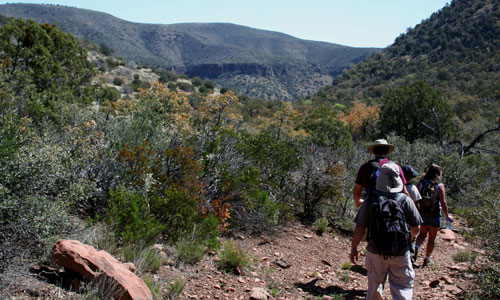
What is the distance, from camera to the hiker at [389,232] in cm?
327

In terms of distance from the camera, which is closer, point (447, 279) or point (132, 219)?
point (132, 219)

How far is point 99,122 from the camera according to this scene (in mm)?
8320

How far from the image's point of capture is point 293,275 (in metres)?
5.26

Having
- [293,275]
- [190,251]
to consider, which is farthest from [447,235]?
[190,251]

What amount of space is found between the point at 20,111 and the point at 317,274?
7415 millimetres

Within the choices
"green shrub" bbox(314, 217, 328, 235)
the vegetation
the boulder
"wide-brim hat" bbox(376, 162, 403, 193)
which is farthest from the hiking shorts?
the boulder

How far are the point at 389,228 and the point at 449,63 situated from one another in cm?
5383

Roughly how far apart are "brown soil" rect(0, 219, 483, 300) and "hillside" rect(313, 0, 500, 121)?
30.2m

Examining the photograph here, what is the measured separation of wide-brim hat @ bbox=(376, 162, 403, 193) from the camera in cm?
345

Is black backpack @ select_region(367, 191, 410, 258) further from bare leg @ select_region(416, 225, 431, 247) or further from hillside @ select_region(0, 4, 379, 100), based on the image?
hillside @ select_region(0, 4, 379, 100)

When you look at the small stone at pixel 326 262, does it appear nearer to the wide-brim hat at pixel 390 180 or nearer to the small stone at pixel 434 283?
the small stone at pixel 434 283

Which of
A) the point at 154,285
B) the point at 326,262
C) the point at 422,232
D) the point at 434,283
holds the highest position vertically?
the point at 422,232

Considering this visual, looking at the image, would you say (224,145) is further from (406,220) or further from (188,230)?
(406,220)

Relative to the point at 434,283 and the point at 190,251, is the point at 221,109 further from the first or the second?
the point at 434,283
